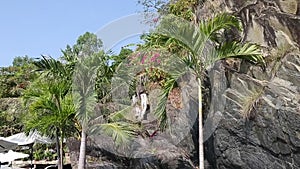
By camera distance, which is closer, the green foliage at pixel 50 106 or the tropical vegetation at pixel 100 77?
the tropical vegetation at pixel 100 77

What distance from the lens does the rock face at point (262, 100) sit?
715 cm

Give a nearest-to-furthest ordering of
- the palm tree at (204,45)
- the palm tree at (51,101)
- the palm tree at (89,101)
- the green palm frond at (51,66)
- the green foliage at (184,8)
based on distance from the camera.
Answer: the palm tree at (204,45) < the palm tree at (89,101) < the green palm frond at (51,66) < the palm tree at (51,101) < the green foliage at (184,8)

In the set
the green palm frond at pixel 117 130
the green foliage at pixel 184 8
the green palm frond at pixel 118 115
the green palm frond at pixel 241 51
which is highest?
the green foliage at pixel 184 8

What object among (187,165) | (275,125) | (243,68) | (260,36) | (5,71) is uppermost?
(5,71)

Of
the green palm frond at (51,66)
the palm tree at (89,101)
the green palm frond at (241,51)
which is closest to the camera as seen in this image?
the green palm frond at (241,51)

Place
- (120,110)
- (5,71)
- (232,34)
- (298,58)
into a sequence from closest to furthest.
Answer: (298,58) → (232,34) → (120,110) → (5,71)

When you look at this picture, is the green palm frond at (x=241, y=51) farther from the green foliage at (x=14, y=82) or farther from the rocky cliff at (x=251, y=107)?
the green foliage at (x=14, y=82)

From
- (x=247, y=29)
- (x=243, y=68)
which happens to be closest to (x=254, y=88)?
(x=243, y=68)

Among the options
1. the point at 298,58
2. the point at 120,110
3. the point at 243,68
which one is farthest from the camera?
the point at 120,110

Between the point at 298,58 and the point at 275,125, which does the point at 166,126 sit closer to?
the point at 275,125

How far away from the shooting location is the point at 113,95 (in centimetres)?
1046

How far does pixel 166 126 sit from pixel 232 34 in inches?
117

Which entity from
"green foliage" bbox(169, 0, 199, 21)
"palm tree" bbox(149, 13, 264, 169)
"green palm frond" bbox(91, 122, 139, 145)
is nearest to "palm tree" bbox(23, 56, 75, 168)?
"green palm frond" bbox(91, 122, 139, 145)

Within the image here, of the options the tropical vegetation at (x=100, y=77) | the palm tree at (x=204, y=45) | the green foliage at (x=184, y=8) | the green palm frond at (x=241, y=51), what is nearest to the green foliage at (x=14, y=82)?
the green foliage at (x=184, y=8)
